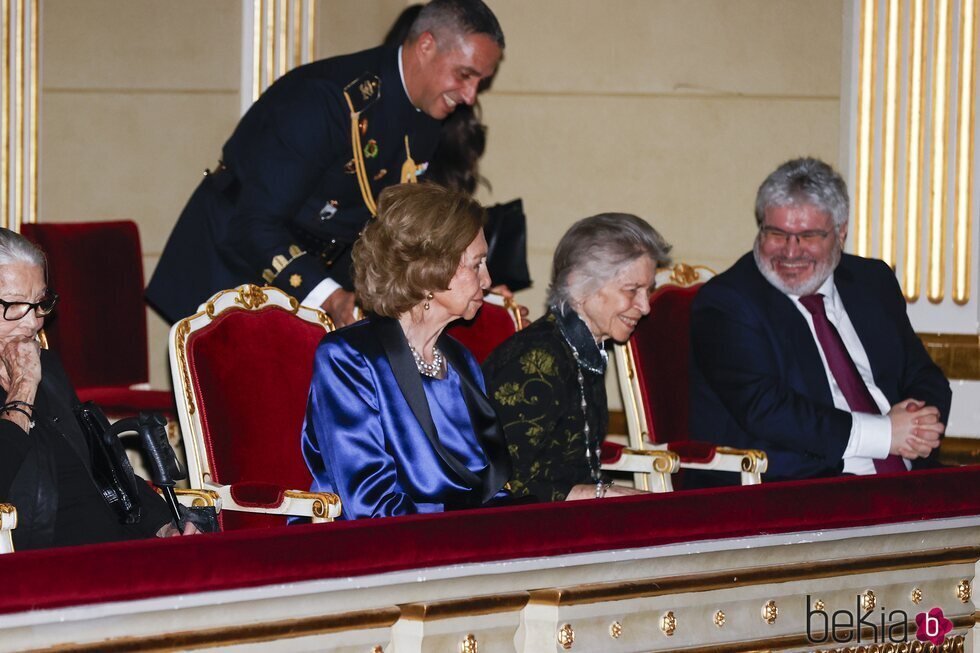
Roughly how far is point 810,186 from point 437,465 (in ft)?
4.94

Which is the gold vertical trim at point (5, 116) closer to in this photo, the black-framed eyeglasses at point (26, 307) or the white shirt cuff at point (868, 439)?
the black-framed eyeglasses at point (26, 307)

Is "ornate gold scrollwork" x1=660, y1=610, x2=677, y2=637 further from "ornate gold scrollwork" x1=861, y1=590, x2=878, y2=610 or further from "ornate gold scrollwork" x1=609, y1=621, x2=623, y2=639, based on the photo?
"ornate gold scrollwork" x1=861, y1=590, x2=878, y2=610

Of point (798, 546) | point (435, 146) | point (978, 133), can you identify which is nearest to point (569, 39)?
point (435, 146)

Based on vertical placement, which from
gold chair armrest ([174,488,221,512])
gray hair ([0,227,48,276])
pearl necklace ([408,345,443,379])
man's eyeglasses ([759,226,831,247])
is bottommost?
gold chair armrest ([174,488,221,512])

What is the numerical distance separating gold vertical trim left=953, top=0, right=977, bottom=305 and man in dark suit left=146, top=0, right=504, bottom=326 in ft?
Result: 5.80

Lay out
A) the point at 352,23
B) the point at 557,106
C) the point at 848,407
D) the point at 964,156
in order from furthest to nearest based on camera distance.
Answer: the point at 352,23, the point at 557,106, the point at 964,156, the point at 848,407

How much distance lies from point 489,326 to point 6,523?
1670 millimetres

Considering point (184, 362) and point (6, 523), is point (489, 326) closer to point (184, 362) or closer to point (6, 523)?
point (184, 362)

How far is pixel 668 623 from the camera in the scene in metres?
2.47

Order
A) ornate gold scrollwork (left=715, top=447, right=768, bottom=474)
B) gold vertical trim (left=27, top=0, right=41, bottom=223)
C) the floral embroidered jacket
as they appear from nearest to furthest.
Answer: the floral embroidered jacket, ornate gold scrollwork (left=715, top=447, right=768, bottom=474), gold vertical trim (left=27, top=0, right=41, bottom=223)

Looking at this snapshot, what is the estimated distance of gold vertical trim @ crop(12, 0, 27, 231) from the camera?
5367 millimetres

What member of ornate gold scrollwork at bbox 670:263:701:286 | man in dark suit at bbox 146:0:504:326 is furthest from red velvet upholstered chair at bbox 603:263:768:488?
man in dark suit at bbox 146:0:504:326

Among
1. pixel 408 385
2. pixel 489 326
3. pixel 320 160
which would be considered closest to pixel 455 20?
pixel 320 160

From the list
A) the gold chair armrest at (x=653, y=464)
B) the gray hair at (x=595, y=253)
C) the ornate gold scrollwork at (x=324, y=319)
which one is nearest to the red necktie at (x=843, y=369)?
the gold chair armrest at (x=653, y=464)
